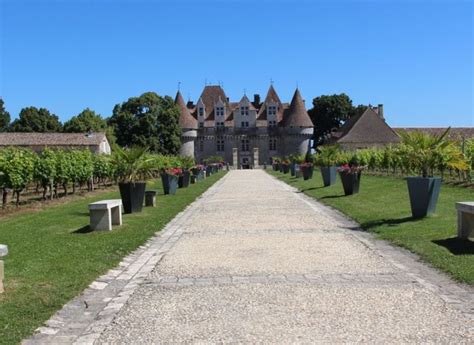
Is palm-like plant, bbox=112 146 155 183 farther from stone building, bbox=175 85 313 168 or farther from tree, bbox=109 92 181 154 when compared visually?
stone building, bbox=175 85 313 168

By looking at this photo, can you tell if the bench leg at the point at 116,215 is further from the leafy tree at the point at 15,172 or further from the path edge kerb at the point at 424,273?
the leafy tree at the point at 15,172

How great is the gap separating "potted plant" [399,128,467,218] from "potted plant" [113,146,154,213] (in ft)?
22.3

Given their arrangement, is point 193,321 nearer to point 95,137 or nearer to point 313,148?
point 95,137

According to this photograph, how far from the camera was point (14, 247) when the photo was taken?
905cm

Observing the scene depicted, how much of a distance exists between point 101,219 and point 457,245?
6671mm

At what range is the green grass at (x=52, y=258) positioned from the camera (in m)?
5.25

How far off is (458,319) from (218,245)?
16.7 ft

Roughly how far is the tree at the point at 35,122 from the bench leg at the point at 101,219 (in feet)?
259

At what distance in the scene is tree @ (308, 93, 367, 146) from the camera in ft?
280

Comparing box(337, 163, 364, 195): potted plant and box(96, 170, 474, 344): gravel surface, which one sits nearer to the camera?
box(96, 170, 474, 344): gravel surface

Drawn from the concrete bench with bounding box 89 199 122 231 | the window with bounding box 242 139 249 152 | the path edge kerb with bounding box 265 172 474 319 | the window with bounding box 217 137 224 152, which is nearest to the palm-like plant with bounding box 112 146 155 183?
the concrete bench with bounding box 89 199 122 231

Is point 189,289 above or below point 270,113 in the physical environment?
below

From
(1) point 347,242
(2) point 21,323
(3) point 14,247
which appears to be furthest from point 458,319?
(3) point 14,247

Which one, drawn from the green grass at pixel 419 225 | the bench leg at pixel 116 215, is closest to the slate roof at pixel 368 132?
the green grass at pixel 419 225
